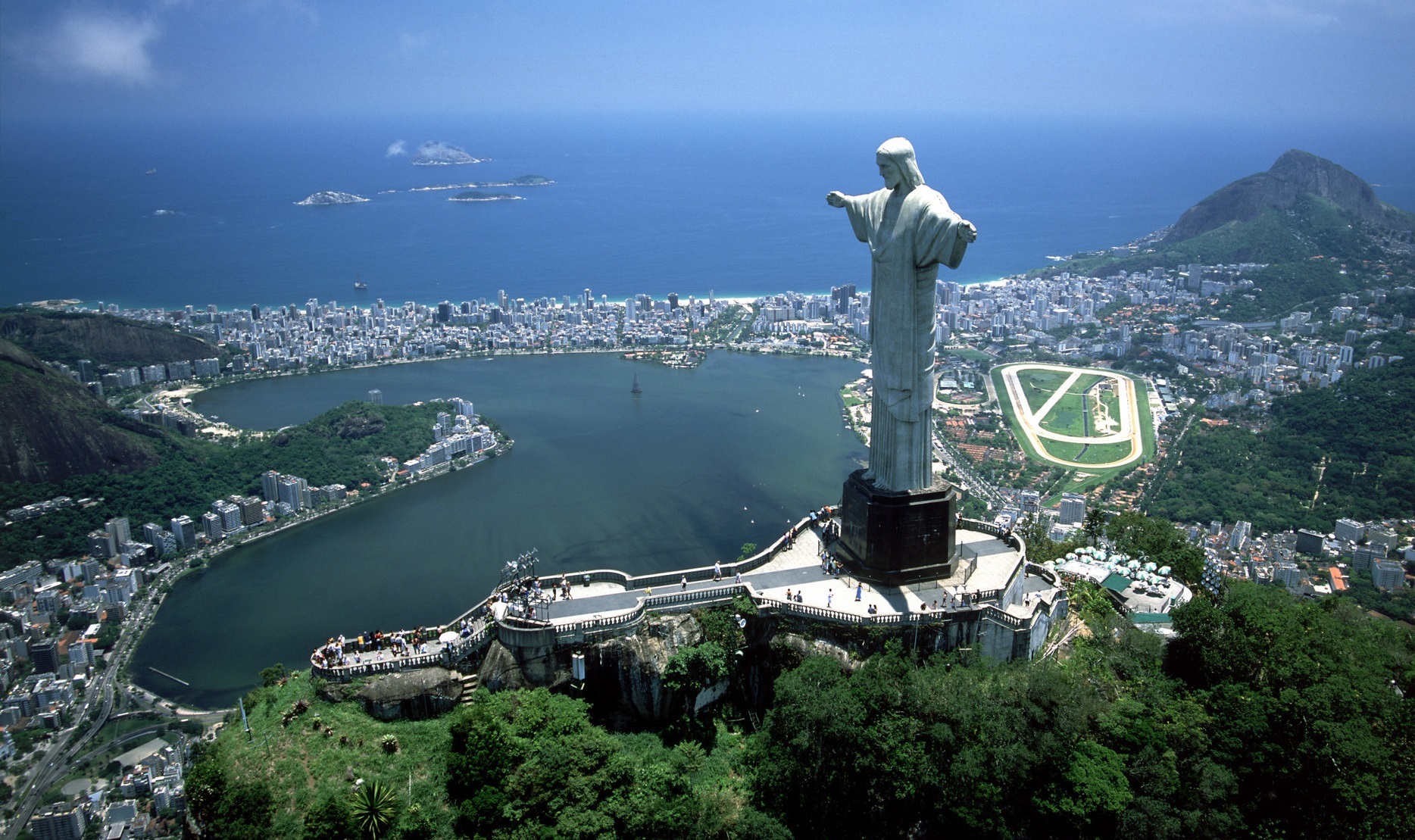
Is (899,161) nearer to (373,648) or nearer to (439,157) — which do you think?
(373,648)

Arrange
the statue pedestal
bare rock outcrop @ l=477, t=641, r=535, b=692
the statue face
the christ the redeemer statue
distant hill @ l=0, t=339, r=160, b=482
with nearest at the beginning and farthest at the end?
bare rock outcrop @ l=477, t=641, r=535, b=692 < the christ the redeemer statue < the statue face < the statue pedestal < distant hill @ l=0, t=339, r=160, b=482

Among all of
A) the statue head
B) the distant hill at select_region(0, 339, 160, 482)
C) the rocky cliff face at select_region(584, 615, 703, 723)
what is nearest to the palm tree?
the rocky cliff face at select_region(584, 615, 703, 723)

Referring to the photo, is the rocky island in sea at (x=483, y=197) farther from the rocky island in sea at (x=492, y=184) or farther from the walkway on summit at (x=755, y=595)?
the walkway on summit at (x=755, y=595)

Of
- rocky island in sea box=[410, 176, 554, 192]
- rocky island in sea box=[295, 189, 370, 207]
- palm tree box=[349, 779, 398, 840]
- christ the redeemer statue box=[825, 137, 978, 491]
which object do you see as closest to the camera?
palm tree box=[349, 779, 398, 840]

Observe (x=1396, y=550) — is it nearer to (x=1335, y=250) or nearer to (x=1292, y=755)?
(x=1292, y=755)

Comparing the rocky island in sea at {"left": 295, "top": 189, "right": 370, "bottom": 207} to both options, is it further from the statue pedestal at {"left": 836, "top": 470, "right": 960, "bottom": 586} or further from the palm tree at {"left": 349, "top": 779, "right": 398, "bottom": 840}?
the palm tree at {"left": 349, "top": 779, "right": 398, "bottom": 840}
